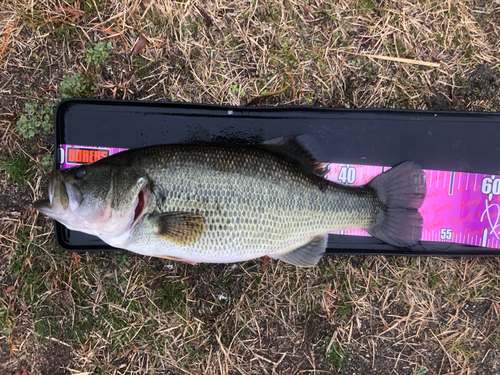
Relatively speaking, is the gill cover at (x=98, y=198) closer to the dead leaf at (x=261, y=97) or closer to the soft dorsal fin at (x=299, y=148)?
the soft dorsal fin at (x=299, y=148)

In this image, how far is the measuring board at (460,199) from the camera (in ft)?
8.86

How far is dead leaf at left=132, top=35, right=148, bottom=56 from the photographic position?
106 inches

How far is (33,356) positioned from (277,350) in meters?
2.00

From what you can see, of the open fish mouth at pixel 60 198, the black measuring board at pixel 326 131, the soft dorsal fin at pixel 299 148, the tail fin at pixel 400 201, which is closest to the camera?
the open fish mouth at pixel 60 198

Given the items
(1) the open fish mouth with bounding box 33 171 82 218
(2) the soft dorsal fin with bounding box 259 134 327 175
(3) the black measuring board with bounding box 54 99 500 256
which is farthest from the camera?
(3) the black measuring board with bounding box 54 99 500 256

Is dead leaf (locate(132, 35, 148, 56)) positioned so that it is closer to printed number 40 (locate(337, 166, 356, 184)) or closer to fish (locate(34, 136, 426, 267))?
fish (locate(34, 136, 426, 267))

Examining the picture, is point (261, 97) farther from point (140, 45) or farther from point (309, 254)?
point (309, 254)

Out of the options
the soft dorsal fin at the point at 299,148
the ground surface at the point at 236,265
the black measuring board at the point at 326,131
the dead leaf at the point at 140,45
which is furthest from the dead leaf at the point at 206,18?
the soft dorsal fin at the point at 299,148

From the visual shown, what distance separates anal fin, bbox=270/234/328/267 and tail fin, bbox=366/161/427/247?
418 mm

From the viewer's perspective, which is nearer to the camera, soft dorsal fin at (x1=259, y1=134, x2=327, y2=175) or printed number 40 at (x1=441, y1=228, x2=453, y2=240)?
soft dorsal fin at (x1=259, y1=134, x2=327, y2=175)

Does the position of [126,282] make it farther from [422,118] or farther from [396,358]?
[422,118]

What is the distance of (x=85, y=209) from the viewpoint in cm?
207

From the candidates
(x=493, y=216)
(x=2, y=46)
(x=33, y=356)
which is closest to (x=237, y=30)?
(x=2, y=46)

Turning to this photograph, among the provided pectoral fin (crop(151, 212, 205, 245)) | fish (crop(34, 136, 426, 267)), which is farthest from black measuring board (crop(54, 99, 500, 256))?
pectoral fin (crop(151, 212, 205, 245))
